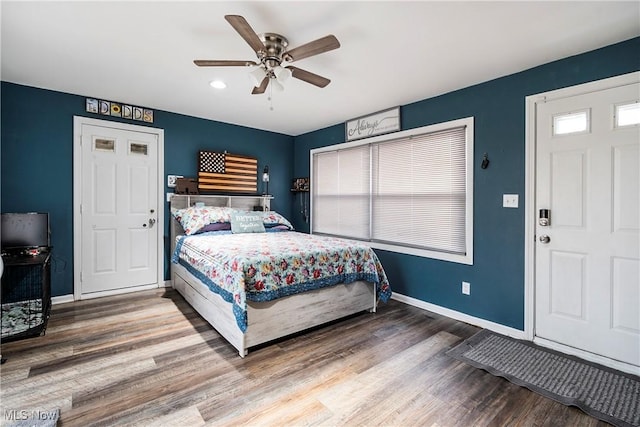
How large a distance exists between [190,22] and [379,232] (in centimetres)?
301

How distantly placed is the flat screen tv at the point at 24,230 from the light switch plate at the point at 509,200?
445 cm

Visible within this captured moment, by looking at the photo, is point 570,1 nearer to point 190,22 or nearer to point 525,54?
point 525,54

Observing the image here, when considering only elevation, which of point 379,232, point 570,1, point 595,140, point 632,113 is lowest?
point 379,232

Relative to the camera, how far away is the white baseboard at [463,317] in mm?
2749

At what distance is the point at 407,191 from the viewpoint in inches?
144

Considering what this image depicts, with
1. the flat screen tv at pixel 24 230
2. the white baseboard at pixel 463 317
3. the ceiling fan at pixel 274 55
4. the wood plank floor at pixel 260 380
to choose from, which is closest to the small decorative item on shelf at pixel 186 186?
the flat screen tv at pixel 24 230

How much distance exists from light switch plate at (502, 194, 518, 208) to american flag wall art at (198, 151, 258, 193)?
3443 mm

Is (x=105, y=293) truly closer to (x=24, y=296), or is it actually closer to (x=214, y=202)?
(x=24, y=296)

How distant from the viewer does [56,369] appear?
212 centimetres

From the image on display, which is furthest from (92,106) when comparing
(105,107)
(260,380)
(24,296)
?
(260,380)

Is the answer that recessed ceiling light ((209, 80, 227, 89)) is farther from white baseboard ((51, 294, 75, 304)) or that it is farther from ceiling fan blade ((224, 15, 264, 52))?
white baseboard ((51, 294, 75, 304))

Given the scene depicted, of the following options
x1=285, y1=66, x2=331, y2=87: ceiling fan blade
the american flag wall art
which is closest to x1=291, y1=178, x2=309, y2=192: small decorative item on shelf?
the american flag wall art

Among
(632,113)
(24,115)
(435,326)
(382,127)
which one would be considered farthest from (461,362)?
(24,115)

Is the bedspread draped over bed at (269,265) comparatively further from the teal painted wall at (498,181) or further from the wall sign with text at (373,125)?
the wall sign with text at (373,125)
